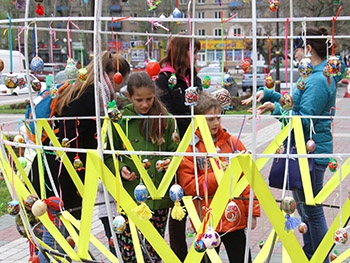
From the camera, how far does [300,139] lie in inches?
141

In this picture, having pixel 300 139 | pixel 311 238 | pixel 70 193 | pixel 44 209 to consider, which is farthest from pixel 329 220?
pixel 44 209

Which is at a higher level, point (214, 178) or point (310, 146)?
point (310, 146)

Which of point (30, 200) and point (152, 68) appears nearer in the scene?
point (30, 200)

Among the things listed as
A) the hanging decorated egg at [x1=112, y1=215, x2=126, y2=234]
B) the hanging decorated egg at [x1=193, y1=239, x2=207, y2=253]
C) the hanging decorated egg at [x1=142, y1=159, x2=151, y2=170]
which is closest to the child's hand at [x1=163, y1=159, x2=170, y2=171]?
the hanging decorated egg at [x1=142, y1=159, x2=151, y2=170]

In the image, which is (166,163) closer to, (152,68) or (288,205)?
(152,68)

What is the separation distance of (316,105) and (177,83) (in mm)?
901

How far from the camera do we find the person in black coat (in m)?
3.66

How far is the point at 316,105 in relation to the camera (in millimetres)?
3559

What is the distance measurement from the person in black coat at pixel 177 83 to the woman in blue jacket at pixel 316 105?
535 millimetres

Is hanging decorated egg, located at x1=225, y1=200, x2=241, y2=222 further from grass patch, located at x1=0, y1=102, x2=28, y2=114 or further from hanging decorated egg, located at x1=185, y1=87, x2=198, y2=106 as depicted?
grass patch, located at x1=0, y1=102, x2=28, y2=114

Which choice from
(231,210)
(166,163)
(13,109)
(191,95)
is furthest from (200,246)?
(13,109)

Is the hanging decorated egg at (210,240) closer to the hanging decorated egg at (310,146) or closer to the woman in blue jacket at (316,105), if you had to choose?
the woman in blue jacket at (316,105)

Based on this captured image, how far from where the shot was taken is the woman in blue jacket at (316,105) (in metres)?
3.54

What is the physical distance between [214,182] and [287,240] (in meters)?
Answer: 1.12
